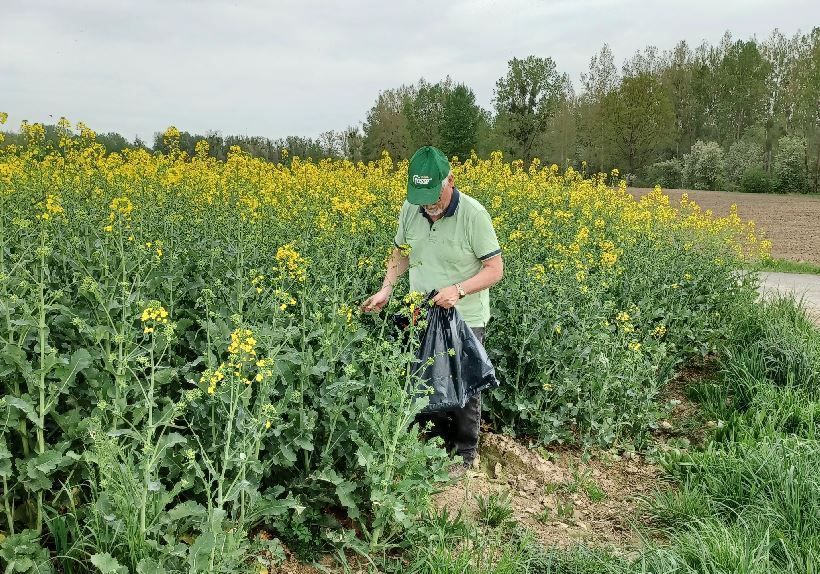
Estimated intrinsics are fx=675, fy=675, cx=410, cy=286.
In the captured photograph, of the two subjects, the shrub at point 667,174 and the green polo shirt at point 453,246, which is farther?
the shrub at point 667,174

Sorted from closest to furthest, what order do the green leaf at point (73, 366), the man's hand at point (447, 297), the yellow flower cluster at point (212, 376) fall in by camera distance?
the yellow flower cluster at point (212, 376)
the green leaf at point (73, 366)
the man's hand at point (447, 297)

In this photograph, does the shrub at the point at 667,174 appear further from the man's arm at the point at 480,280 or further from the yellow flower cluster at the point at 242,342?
the yellow flower cluster at the point at 242,342

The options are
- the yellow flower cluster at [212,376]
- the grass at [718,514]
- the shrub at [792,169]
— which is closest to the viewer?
the yellow flower cluster at [212,376]

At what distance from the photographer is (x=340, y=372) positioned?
3596 mm

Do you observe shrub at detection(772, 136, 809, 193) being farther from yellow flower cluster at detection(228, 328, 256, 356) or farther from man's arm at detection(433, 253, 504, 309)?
yellow flower cluster at detection(228, 328, 256, 356)

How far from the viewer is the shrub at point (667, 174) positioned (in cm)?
3994

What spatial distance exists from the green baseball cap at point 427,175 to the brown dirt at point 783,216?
489 inches

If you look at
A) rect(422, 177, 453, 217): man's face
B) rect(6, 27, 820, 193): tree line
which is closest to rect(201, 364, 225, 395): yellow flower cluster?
rect(422, 177, 453, 217): man's face

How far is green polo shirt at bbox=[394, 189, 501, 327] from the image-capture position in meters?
3.68

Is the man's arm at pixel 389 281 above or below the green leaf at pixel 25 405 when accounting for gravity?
above

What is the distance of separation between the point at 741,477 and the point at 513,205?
15.1ft

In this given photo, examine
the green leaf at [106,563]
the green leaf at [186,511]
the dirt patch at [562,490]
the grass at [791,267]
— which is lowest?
the dirt patch at [562,490]

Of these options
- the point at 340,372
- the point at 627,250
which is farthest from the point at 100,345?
the point at 627,250

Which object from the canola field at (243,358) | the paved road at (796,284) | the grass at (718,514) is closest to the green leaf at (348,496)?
the canola field at (243,358)
